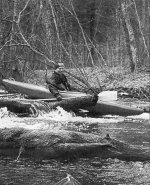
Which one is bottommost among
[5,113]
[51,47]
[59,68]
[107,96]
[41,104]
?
[5,113]

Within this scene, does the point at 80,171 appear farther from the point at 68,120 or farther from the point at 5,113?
the point at 5,113

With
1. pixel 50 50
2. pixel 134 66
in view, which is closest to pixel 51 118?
pixel 50 50

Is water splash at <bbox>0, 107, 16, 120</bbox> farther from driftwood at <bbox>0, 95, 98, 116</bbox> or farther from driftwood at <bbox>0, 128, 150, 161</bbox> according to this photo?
driftwood at <bbox>0, 128, 150, 161</bbox>

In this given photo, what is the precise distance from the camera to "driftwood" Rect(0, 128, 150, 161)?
5.61m

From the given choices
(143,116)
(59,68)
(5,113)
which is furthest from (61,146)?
(59,68)

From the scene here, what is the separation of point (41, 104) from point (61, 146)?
5.06 m

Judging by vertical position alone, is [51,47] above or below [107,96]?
above

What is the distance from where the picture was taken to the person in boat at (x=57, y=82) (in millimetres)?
11139

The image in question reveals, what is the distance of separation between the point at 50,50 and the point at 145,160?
858 cm

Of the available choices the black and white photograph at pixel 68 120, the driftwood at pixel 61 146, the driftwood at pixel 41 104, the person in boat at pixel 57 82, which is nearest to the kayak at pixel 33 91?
the black and white photograph at pixel 68 120

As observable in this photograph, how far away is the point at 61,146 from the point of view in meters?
5.57

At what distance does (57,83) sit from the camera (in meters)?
11.7

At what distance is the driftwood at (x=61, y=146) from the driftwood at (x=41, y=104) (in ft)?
14.2

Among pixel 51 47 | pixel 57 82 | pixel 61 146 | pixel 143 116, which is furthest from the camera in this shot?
pixel 51 47
